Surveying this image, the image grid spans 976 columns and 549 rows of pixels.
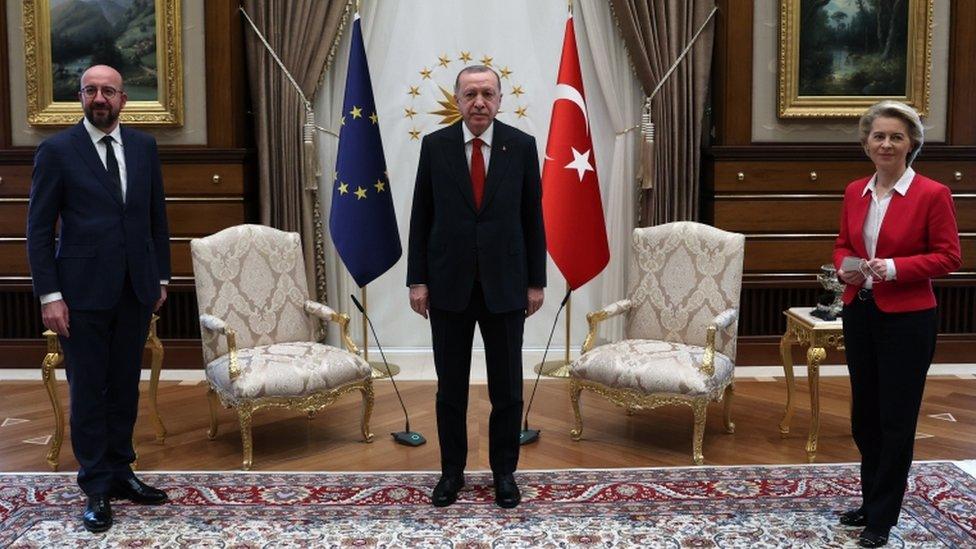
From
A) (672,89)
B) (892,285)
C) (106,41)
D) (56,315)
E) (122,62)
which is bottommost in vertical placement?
(56,315)

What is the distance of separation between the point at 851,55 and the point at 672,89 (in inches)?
42.6

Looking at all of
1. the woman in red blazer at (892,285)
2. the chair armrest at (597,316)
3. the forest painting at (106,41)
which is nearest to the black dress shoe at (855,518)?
the woman in red blazer at (892,285)

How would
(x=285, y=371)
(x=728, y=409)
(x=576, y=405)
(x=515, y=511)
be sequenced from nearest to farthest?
(x=515, y=511)
(x=285, y=371)
(x=576, y=405)
(x=728, y=409)

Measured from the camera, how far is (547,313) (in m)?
7.09

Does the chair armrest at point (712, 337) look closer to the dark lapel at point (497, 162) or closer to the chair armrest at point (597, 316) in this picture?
the chair armrest at point (597, 316)

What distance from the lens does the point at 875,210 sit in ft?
11.7

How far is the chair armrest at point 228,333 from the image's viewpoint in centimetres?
460

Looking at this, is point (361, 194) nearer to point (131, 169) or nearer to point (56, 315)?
point (131, 169)

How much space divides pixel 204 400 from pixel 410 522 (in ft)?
7.60

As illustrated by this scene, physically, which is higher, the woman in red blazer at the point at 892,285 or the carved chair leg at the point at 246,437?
the woman in red blazer at the point at 892,285

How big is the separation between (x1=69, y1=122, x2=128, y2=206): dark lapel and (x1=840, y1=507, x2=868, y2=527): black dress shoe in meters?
2.87

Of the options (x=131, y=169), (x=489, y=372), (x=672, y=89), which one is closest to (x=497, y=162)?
(x=489, y=372)

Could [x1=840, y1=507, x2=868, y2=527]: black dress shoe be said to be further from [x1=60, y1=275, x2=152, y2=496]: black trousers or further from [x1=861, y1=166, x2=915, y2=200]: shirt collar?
[x1=60, y1=275, x2=152, y2=496]: black trousers

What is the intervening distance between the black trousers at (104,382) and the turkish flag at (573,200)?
2452 millimetres
